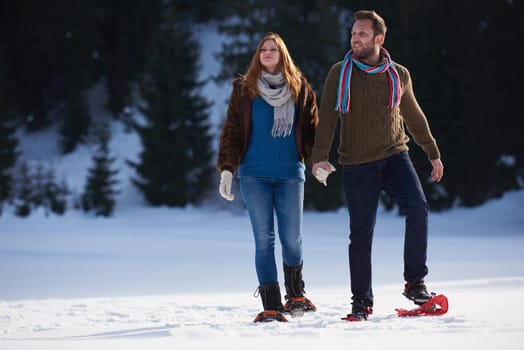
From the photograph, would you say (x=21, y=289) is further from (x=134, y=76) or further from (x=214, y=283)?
(x=134, y=76)

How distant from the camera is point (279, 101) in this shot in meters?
4.61

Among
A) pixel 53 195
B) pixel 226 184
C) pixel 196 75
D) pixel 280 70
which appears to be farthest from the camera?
pixel 196 75

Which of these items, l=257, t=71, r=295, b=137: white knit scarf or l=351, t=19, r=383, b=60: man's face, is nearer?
l=351, t=19, r=383, b=60: man's face

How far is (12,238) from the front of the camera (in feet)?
48.0

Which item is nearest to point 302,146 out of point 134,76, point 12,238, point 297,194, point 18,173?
point 297,194

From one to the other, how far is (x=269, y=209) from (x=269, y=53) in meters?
1.02

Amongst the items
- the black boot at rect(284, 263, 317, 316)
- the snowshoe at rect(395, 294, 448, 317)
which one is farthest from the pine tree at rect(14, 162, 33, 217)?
the snowshoe at rect(395, 294, 448, 317)

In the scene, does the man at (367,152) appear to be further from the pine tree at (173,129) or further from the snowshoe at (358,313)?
the pine tree at (173,129)

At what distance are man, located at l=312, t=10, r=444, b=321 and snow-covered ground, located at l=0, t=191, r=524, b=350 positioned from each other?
38cm

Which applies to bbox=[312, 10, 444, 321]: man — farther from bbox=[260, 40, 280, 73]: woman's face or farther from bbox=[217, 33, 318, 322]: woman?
bbox=[260, 40, 280, 73]: woman's face

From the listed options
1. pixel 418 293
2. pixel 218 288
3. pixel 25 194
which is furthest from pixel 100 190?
pixel 418 293

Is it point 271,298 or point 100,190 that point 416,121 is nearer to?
point 271,298

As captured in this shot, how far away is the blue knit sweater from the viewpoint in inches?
182

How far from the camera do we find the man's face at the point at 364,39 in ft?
14.5
